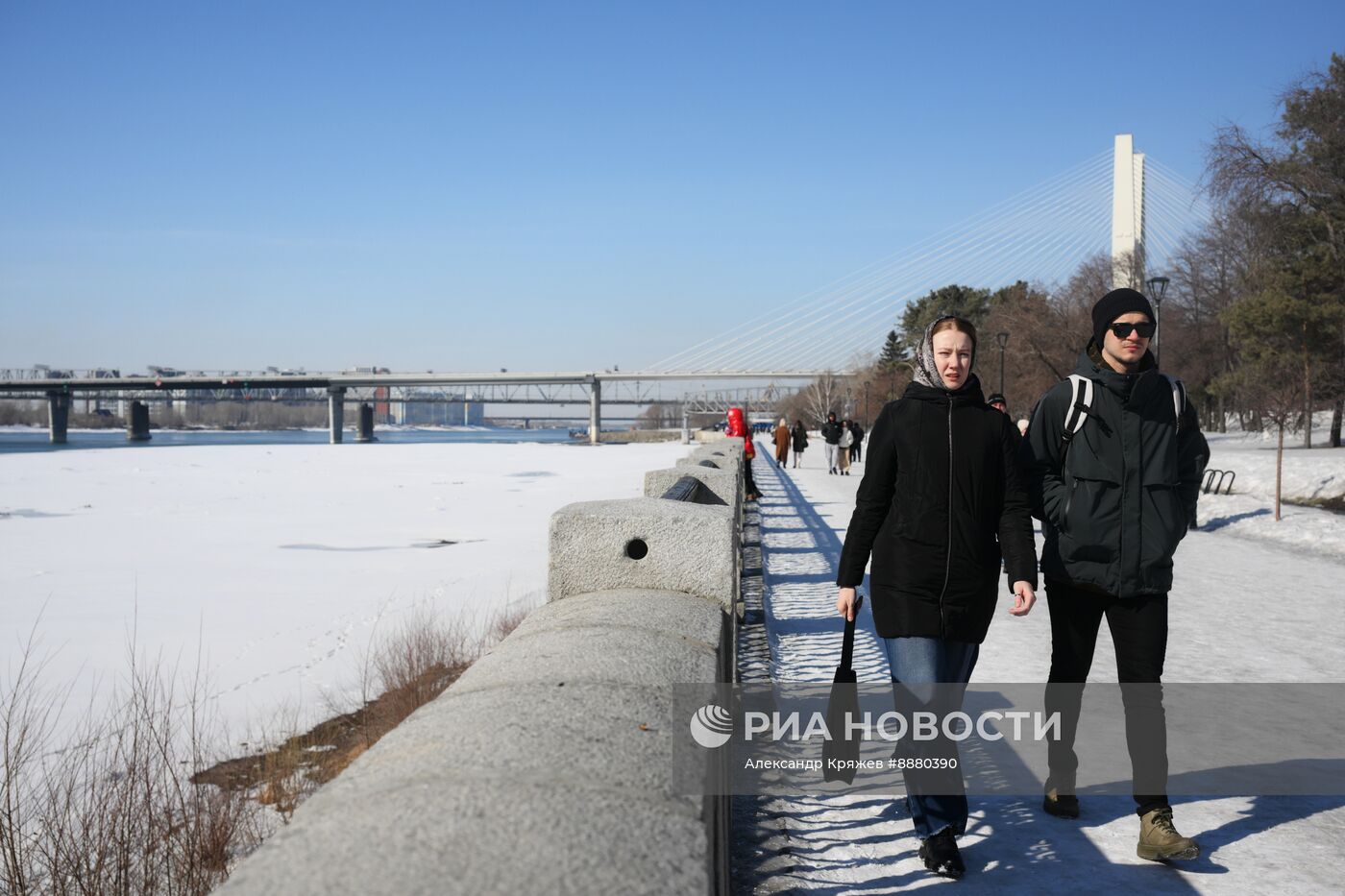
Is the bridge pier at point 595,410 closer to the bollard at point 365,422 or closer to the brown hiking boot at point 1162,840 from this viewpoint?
the bollard at point 365,422

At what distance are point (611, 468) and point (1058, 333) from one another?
21.6m

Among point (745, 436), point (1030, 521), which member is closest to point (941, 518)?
point (1030, 521)

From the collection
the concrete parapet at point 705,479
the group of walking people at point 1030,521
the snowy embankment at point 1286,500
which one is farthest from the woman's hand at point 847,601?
the snowy embankment at point 1286,500

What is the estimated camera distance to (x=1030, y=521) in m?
3.32

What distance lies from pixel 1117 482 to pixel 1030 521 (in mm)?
451

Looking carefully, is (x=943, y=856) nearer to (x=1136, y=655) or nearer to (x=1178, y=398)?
(x=1136, y=655)

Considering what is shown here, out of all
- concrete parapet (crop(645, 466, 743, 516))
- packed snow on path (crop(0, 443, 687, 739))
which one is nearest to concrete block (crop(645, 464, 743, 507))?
concrete parapet (crop(645, 466, 743, 516))

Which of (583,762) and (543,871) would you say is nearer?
(543,871)

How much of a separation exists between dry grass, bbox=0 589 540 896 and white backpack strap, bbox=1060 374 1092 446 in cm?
339

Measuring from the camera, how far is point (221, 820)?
413 centimetres

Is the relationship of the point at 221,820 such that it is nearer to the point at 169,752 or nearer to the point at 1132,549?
the point at 169,752

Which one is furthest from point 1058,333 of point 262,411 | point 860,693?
point 262,411

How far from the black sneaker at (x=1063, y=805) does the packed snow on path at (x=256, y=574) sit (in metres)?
4.75

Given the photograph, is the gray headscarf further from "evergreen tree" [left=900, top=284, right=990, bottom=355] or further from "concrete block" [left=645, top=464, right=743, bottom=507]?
"evergreen tree" [left=900, top=284, right=990, bottom=355]
